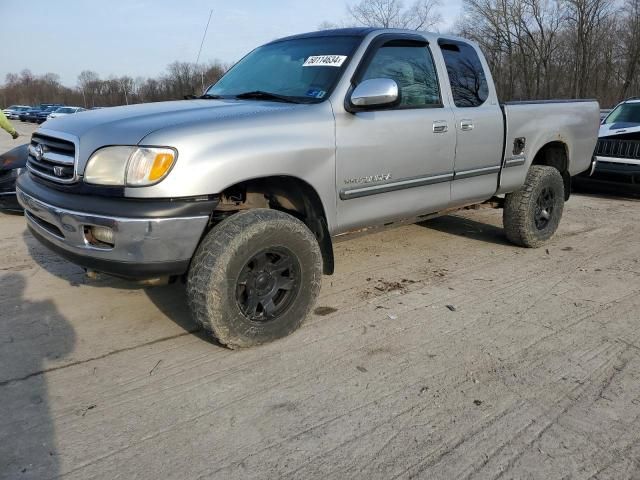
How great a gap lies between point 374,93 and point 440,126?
92 cm

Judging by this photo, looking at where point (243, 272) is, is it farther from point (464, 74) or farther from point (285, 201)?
point (464, 74)

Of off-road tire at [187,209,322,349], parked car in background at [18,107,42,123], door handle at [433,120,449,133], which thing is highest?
parked car in background at [18,107,42,123]

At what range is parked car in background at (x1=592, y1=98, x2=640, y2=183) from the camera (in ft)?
27.1

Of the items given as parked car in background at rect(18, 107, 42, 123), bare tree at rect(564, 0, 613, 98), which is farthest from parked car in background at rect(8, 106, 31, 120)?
bare tree at rect(564, 0, 613, 98)

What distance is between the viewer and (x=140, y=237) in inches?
107


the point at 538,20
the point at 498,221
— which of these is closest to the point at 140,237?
the point at 498,221

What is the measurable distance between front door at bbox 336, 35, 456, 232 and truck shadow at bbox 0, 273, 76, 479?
2.00 m

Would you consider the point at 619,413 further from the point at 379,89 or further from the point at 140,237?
the point at 140,237

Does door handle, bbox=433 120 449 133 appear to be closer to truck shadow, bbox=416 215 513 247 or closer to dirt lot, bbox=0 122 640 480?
dirt lot, bbox=0 122 640 480

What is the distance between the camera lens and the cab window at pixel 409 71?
379 centimetres

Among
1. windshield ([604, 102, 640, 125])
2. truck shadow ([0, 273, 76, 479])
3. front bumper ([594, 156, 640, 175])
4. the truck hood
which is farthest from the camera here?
windshield ([604, 102, 640, 125])

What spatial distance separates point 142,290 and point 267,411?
76.8 inches

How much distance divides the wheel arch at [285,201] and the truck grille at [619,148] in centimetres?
697

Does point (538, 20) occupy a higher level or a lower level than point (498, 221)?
higher
